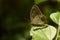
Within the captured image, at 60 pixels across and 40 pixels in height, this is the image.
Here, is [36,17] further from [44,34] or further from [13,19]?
[13,19]

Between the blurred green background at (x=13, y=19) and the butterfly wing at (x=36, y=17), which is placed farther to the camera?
the blurred green background at (x=13, y=19)

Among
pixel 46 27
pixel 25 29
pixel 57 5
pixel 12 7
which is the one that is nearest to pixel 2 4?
pixel 12 7

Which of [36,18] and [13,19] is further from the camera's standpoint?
[13,19]

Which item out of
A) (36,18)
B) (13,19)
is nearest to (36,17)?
(36,18)

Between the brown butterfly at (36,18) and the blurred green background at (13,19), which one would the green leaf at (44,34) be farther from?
the blurred green background at (13,19)

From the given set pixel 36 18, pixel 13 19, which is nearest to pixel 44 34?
pixel 36 18

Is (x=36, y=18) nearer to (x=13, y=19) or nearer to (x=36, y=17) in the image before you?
(x=36, y=17)

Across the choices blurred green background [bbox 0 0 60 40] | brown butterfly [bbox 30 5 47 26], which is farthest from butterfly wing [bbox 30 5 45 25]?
blurred green background [bbox 0 0 60 40]

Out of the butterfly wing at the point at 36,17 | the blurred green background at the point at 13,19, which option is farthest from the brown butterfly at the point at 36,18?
the blurred green background at the point at 13,19

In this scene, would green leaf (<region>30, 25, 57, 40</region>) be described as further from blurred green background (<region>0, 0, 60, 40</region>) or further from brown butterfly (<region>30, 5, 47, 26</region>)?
blurred green background (<region>0, 0, 60, 40</region>)

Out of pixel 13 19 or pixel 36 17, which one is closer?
pixel 36 17

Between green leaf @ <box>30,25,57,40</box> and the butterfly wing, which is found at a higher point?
the butterfly wing
